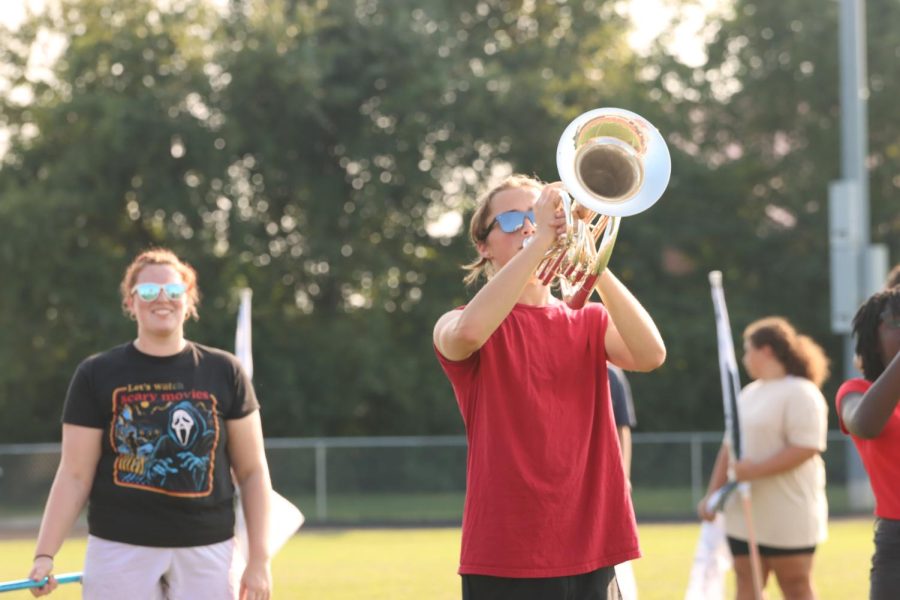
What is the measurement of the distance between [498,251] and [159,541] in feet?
5.33

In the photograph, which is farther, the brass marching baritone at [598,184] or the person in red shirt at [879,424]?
the person in red shirt at [879,424]

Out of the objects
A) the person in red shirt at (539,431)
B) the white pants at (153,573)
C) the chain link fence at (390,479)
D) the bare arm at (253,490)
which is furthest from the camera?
the chain link fence at (390,479)

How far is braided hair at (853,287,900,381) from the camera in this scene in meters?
4.61

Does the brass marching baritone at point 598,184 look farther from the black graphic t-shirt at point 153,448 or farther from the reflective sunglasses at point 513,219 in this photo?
the black graphic t-shirt at point 153,448

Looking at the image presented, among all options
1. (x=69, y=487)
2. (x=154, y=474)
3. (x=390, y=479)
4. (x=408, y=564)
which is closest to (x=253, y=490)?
(x=154, y=474)

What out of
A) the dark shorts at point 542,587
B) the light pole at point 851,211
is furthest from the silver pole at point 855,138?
the dark shorts at point 542,587

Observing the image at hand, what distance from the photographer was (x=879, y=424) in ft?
14.4

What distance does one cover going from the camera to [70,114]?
25422 mm

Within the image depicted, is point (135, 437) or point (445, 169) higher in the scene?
point (445, 169)

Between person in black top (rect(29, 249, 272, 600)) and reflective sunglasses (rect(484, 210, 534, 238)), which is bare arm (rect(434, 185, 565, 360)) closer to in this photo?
reflective sunglasses (rect(484, 210, 534, 238))

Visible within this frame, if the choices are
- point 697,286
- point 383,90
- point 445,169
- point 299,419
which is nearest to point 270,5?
point 383,90

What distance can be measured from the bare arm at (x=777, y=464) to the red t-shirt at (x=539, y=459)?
11.9 ft

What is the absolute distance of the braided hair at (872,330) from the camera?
4.61 metres

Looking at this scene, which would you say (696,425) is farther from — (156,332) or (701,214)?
(156,332)
